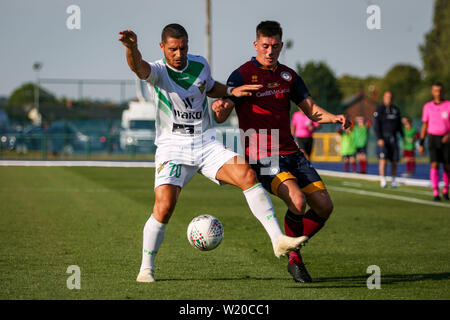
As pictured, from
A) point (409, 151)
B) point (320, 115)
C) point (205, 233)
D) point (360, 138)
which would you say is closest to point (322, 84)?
point (360, 138)

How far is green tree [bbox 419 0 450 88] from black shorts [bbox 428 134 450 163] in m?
65.4

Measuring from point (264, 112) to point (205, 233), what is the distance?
1216 mm

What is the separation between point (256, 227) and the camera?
33.0 feet

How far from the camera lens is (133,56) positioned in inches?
227

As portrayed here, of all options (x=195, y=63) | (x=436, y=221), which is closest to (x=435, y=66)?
(x=436, y=221)

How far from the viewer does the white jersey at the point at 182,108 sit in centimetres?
611

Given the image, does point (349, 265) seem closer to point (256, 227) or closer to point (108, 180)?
point (256, 227)

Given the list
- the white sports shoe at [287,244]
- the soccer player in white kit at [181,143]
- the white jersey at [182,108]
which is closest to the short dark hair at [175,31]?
the soccer player in white kit at [181,143]

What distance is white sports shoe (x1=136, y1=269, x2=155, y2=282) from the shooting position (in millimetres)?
6008

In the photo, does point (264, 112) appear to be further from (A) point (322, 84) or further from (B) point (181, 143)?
(A) point (322, 84)

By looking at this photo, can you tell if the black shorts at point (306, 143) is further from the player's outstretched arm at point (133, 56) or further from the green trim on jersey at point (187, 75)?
the player's outstretched arm at point (133, 56)

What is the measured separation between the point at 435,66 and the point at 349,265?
3030 inches
